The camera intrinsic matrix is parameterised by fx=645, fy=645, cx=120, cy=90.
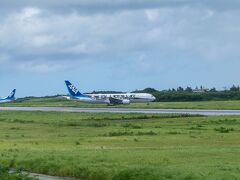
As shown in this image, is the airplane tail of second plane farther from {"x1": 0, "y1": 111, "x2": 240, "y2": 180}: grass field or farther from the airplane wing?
{"x1": 0, "y1": 111, "x2": 240, "y2": 180}: grass field

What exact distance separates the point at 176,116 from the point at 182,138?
1379 inches

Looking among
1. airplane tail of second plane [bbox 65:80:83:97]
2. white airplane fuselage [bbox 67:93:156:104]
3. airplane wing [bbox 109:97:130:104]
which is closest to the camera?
airplane wing [bbox 109:97:130:104]

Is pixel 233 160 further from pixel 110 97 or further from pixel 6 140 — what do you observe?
pixel 110 97

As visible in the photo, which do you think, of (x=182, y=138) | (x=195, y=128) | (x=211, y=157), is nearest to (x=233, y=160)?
(x=211, y=157)

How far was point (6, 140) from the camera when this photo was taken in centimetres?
5059

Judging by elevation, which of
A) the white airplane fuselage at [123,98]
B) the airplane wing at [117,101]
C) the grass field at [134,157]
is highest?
the white airplane fuselage at [123,98]

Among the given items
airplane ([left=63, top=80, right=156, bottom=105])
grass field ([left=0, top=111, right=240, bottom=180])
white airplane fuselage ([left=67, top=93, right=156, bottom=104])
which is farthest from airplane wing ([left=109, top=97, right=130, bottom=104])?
grass field ([left=0, top=111, right=240, bottom=180])

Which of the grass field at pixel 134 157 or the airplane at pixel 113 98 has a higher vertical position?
the airplane at pixel 113 98

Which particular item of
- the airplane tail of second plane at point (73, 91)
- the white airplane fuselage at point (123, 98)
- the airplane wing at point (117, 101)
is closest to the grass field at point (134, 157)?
the airplane wing at point (117, 101)

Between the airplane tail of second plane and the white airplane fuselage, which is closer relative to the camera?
the white airplane fuselage

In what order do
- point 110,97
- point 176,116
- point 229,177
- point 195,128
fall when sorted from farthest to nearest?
point 110,97, point 176,116, point 195,128, point 229,177

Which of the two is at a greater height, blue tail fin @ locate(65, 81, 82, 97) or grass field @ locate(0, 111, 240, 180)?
blue tail fin @ locate(65, 81, 82, 97)

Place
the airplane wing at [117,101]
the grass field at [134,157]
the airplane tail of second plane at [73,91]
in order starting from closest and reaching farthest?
the grass field at [134,157] → the airplane wing at [117,101] → the airplane tail of second plane at [73,91]

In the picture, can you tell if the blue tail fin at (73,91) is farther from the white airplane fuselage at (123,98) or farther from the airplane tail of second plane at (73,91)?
the white airplane fuselage at (123,98)
